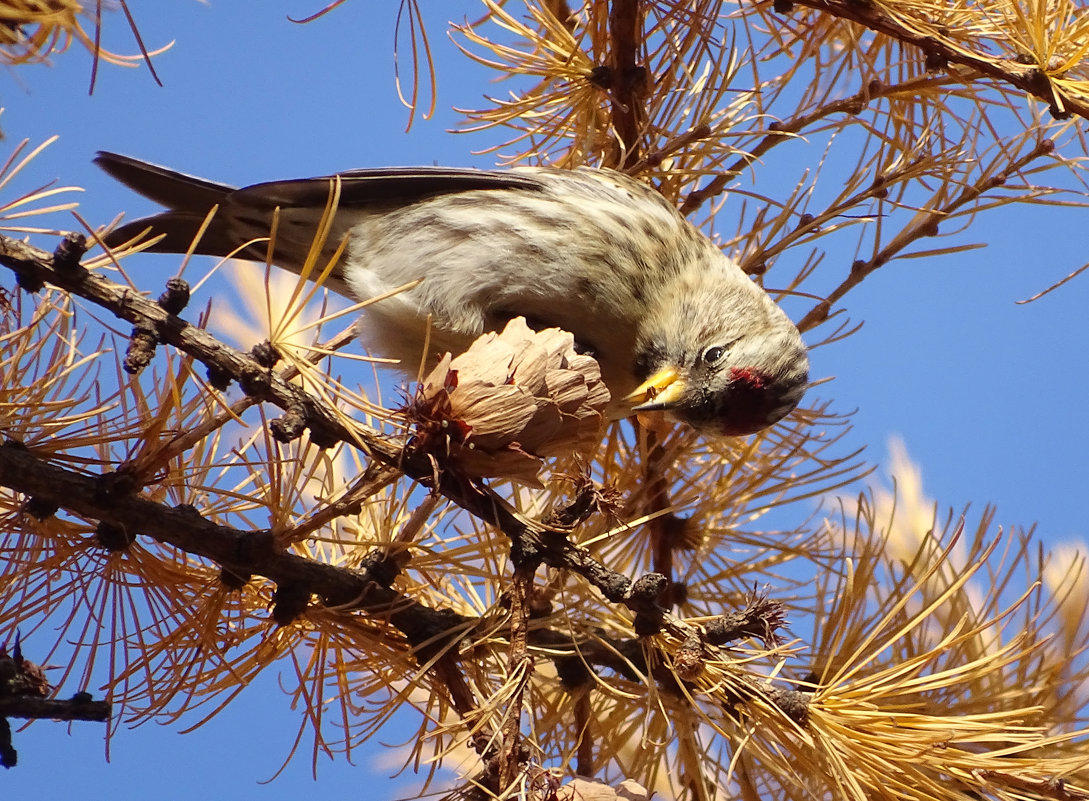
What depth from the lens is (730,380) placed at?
1.50 meters

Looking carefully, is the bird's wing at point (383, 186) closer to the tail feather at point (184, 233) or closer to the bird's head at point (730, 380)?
the tail feather at point (184, 233)

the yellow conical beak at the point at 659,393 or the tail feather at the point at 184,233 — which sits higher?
the tail feather at the point at 184,233

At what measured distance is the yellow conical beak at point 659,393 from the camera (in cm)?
147

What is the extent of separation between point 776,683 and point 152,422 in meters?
0.76

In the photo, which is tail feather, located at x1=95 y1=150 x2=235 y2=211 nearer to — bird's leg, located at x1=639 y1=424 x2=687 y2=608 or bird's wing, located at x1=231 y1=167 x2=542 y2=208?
bird's wing, located at x1=231 y1=167 x2=542 y2=208

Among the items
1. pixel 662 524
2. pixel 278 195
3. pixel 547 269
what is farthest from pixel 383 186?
pixel 662 524

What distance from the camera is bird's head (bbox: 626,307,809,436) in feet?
4.88

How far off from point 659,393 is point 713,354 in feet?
0.41

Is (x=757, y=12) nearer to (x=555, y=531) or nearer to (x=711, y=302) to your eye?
(x=711, y=302)

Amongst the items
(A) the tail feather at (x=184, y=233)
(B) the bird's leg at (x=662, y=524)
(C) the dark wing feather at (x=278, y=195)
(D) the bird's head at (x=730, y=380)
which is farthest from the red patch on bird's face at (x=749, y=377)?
(A) the tail feather at (x=184, y=233)

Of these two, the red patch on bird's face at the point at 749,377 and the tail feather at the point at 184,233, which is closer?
the red patch on bird's face at the point at 749,377

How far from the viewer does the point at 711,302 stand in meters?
1.58

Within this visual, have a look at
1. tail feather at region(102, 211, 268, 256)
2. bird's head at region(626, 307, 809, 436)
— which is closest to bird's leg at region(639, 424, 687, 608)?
bird's head at region(626, 307, 809, 436)

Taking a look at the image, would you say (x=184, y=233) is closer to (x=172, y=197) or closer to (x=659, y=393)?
(x=172, y=197)
